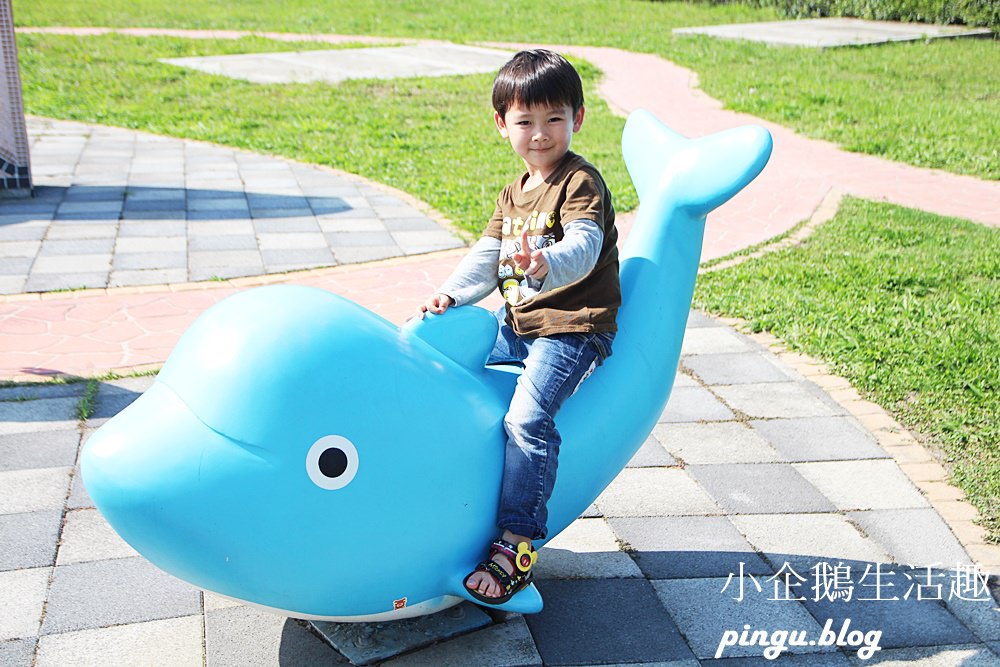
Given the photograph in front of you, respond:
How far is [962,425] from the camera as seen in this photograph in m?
4.46

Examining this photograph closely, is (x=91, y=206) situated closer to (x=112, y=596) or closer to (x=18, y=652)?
(x=112, y=596)

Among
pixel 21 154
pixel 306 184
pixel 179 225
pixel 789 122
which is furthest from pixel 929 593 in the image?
pixel 789 122

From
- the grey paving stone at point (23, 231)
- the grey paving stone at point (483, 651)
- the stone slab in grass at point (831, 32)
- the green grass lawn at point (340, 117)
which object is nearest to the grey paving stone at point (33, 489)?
the grey paving stone at point (483, 651)

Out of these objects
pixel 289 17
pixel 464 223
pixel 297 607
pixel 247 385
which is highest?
pixel 247 385

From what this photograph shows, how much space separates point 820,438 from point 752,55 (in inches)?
493

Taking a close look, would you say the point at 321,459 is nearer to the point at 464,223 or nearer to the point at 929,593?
the point at 929,593

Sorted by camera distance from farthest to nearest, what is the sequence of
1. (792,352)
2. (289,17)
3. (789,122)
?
1. (289,17)
2. (789,122)
3. (792,352)

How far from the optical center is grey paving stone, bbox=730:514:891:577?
3488 mm

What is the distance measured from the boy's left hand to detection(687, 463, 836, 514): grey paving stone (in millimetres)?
1540

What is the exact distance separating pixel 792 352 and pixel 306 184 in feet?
16.2

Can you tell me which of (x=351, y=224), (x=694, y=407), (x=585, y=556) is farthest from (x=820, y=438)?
(x=351, y=224)

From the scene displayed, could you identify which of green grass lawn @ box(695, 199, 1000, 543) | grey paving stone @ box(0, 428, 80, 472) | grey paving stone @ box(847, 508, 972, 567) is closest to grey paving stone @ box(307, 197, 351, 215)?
green grass lawn @ box(695, 199, 1000, 543)

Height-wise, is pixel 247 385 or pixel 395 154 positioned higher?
pixel 247 385

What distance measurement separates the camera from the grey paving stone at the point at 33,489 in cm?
372
